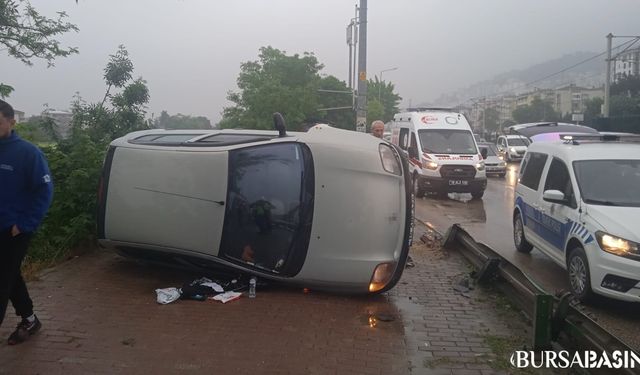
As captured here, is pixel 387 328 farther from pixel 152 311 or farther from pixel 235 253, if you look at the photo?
pixel 152 311

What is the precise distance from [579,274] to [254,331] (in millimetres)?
3772

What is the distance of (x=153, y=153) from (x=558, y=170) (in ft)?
16.9

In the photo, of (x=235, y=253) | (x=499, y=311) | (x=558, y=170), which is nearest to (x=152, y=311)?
(x=235, y=253)

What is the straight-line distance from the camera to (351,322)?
4.83 m

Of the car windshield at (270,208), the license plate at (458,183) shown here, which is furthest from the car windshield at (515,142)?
the car windshield at (270,208)

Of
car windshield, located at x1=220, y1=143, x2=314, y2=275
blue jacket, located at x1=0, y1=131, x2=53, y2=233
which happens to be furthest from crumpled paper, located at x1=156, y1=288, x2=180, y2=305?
blue jacket, located at x1=0, y1=131, x2=53, y2=233

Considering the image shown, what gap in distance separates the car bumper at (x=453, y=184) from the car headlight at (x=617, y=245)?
991 cm

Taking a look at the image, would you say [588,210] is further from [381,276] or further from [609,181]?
[381,276]

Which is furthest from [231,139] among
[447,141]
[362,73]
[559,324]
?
[362,73]

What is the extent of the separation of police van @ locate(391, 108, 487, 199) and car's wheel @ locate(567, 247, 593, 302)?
9273 mm

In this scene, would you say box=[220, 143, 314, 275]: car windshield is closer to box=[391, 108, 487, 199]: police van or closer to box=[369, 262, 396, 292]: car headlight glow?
box=[369, 262, 396, 292]: car headlight glow

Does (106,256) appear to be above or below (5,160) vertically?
below

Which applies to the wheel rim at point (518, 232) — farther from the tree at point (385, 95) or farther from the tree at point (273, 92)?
the tree at point (385, 95)

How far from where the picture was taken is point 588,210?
607 cm
